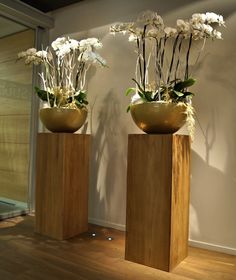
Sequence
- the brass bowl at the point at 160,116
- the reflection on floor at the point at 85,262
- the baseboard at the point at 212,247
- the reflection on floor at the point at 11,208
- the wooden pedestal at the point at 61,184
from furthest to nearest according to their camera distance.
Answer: the reflection on floor at the point at 11,208 < the wooden pedestal at the point at 61,184 < the baseboard at the point at 212,247 < the brass bowl at the point at 160,116 < the reflection on floor at the point at 85,262

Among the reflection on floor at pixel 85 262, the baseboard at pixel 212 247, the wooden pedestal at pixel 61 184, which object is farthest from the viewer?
the wooden pedestal at pixel 61 184

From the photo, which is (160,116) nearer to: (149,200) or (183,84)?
(183,84)

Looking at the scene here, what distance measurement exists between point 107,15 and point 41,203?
5.92 ft

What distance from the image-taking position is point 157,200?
5.85ft

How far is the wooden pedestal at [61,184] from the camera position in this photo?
2.23 metres

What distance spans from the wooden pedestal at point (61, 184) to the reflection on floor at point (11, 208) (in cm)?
57

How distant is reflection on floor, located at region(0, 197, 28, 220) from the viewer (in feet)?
9.12

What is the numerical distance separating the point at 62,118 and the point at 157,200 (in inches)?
38.8

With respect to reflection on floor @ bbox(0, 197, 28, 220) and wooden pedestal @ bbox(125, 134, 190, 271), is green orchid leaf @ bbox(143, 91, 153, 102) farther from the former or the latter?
reflection on floor @ bbox(0, 197, 28, 220)

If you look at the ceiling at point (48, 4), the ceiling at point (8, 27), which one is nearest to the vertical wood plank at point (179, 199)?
the ceiling at point (48, 4)

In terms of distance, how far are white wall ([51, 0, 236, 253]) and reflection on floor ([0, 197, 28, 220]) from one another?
75 cm

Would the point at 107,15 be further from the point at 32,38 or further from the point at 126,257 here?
the point at 126,257

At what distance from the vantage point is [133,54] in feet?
8.26

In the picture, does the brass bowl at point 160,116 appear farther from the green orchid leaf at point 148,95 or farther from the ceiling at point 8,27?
the ceiling at point 8,27
